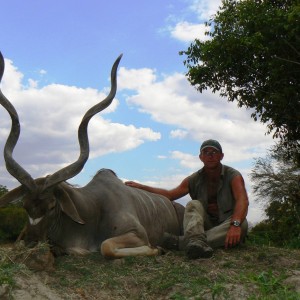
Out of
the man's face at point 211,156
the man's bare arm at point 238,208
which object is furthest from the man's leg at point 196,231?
the man's face at point 211,156

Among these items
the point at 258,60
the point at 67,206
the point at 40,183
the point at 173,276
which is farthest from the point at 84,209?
the point at 258,60

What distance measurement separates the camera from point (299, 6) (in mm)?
10203

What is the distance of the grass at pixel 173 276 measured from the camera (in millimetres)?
3389

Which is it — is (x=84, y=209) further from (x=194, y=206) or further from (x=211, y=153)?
(x=211, y=153)

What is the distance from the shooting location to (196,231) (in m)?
4.66

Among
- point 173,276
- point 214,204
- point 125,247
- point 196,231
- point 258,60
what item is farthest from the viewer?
point 258,60

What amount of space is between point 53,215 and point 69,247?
359 mm

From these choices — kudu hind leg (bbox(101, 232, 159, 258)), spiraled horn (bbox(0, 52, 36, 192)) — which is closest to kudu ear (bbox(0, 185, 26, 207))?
spiraled horn (bbox(0, 52, 36, 192))

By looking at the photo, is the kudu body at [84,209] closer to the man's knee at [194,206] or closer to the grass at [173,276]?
the grass at [173,276]

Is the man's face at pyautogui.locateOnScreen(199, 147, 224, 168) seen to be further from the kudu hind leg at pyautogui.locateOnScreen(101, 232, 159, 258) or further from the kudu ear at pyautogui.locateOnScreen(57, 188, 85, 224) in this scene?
the kudu ear at pyautogui.locateOnScreen(57, 188, 85, 224)

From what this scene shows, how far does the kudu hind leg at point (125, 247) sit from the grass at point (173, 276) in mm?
101

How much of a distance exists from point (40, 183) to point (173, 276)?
5.09ft

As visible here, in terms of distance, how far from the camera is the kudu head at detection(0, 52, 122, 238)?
461 cm

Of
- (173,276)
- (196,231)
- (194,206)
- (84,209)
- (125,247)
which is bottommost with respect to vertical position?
(173,276)
